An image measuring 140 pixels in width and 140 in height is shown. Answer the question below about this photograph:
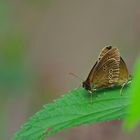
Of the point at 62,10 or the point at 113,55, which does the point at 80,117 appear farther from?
the point at 62,10

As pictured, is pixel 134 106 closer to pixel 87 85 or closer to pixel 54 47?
pixel 87 85

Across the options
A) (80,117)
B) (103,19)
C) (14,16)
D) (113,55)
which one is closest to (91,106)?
(80,117)

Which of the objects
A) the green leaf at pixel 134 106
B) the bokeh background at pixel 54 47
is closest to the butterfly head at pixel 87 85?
the green leaf at pixel 134 106

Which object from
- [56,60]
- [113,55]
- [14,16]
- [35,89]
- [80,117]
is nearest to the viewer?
[80,117]

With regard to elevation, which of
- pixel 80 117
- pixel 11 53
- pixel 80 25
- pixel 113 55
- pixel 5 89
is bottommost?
pixel 80 117

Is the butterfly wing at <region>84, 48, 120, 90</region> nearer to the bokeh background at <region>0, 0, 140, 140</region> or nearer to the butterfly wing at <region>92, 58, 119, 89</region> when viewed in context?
the butterfly wing at <region>92, 58, 119, 89</region>

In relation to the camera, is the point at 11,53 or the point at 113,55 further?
the point at 11,53

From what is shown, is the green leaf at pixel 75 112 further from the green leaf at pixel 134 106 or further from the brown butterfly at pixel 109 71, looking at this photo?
the green leaf at pixel 134 106
